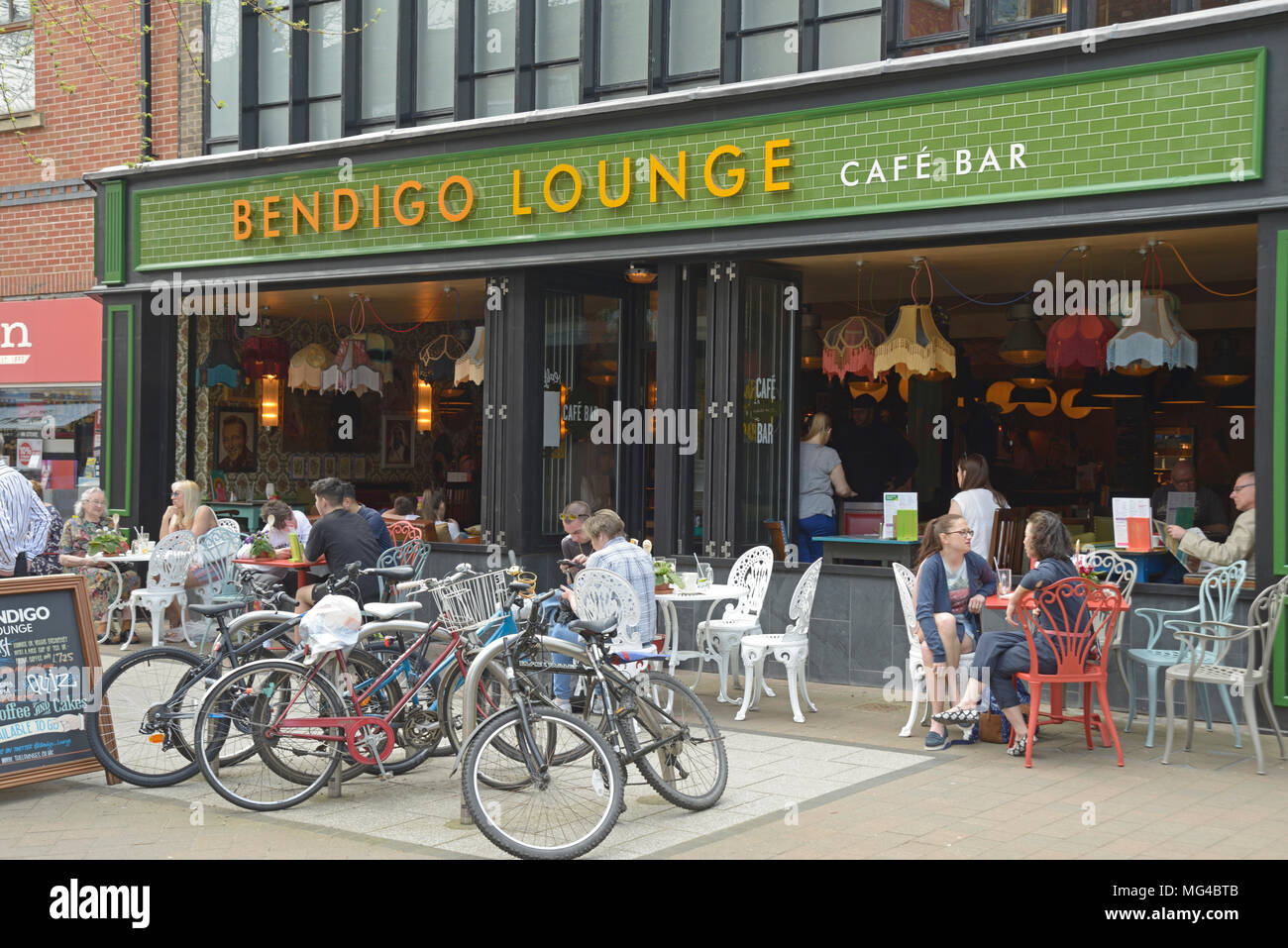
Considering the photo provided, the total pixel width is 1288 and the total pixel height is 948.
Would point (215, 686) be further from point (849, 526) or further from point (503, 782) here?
point (849, 526)

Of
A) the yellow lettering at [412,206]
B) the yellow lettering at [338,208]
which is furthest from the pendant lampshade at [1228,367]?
the yellow lettering at [338,208]

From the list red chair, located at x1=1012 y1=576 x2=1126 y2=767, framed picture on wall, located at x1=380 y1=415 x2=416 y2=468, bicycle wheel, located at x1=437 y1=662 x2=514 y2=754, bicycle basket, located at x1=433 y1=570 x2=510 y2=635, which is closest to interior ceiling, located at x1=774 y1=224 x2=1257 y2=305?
red chair, located at x1=1012 y1=576 x2=1126 y2=767

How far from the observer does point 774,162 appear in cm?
1089

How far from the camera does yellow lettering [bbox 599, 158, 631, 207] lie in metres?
11.6

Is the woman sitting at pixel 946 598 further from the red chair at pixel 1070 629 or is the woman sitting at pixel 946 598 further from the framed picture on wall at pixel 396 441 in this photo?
the framed picture on wall at pixel 396 441

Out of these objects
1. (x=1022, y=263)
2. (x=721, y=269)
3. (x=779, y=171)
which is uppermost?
(x=779, y=171)

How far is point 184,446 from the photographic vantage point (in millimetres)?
15258

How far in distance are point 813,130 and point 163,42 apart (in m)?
8.05

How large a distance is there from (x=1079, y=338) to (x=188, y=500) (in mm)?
8128

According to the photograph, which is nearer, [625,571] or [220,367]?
[625,571]

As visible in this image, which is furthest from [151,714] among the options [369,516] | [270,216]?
[270,216]

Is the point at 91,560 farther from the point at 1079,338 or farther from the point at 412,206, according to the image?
the point at 1079,338

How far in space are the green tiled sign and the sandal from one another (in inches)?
148

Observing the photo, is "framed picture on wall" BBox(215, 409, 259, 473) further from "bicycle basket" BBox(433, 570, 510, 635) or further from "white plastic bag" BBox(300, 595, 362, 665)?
"white plastic bag" BBox(300, 595, 362, 665)
